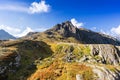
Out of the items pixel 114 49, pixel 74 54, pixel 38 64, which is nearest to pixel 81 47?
pixel 74 54

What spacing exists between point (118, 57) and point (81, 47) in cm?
2749

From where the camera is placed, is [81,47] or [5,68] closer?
[5,68]

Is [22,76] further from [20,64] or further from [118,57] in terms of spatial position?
[118,57]

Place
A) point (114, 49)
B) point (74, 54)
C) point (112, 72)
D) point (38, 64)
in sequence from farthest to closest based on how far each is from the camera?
point (114, 49)
point (74, 54)
point (38, 64)
point (112, 72)

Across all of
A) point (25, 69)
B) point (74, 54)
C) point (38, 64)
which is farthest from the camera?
point (74, 54)

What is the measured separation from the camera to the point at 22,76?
71.8 m

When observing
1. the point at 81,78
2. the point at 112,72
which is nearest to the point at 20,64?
the point at 81,78

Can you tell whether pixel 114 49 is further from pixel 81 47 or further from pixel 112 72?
pixel 112 72

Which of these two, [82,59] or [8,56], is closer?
[8,56]

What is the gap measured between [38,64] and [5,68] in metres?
15.0

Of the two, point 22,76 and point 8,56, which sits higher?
point 8,56

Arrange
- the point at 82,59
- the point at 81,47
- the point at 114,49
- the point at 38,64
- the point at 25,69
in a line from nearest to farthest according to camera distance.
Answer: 1. the point at 25,69
2. the point at 38,64
3. the point at 82,59
4. the point at 81,47
5. the point at 114,49

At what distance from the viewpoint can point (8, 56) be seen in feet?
266

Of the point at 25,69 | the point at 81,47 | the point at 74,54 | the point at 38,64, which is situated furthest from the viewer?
the point at 81,47
